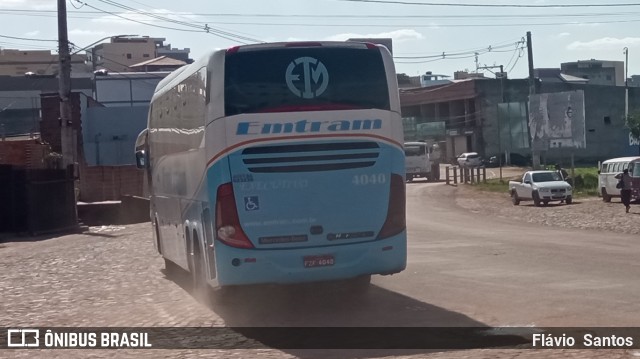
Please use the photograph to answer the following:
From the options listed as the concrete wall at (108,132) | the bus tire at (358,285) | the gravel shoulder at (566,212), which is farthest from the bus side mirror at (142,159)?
the concrete wall at (108,132)

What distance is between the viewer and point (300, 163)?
12578 mm

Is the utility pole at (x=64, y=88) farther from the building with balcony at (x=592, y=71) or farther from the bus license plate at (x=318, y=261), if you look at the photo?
the building with balcony at (x=592, y=71)

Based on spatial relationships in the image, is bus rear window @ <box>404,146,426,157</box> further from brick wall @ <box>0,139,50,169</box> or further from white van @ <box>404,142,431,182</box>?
brick wall @ <box>0,139,50,169</box>

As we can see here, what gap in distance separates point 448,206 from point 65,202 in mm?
19558

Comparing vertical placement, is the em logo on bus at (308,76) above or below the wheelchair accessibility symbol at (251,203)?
above

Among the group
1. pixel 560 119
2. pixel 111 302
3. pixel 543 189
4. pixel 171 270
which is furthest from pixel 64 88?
pixel 560 119

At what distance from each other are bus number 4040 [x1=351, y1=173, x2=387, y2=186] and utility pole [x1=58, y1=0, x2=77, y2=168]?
2392 cm

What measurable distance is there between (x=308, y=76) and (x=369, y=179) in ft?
4.95

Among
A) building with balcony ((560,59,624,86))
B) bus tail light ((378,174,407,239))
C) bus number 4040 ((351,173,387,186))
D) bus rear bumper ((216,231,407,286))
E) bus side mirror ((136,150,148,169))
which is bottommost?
bus rear bumper ((216,231,407,286))

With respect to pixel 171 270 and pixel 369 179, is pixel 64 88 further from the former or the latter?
pixel 369 179

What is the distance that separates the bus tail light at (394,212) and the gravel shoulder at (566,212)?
1700cm

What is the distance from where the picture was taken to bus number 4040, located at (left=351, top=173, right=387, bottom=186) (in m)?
12.8

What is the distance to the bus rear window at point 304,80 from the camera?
12.5 meters

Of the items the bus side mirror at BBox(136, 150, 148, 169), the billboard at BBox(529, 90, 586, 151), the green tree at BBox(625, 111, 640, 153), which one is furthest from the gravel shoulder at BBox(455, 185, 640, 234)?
the green tree at BBox(625, 111, 640, 153)
